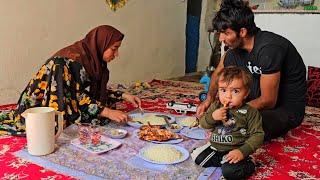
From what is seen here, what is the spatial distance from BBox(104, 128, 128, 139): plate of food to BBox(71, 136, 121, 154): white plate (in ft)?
0.17

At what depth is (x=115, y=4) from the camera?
10.7 feet

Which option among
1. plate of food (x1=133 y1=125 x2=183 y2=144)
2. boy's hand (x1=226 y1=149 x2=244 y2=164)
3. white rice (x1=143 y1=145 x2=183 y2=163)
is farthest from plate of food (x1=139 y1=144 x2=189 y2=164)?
boy's hand (x1=226 y1=149 x2=244 y2=164)

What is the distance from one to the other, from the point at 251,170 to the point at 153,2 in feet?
9.25

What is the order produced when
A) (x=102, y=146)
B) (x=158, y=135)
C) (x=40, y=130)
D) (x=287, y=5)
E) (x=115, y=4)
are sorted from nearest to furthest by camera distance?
(x=40, y=130) → (x=102, y=146) → (x=158, y=135) → (x=115, y=4) → (x=287, y=5)

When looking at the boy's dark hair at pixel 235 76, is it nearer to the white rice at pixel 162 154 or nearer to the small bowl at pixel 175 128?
the white rice at pixel 162 154

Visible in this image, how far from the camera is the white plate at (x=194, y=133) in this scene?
1628mm

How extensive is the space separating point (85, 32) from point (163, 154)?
6.29 feet

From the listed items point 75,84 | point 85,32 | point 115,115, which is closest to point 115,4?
point 85,32

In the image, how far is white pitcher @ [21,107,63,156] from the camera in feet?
4.24

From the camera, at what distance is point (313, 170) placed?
4.65ft

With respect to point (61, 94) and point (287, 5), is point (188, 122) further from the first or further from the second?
point (287, 5)

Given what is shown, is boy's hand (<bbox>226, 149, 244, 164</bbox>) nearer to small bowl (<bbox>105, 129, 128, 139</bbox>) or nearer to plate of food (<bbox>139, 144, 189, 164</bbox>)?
plate of food (<bbox>139, 144, 189, 164</bbox>)

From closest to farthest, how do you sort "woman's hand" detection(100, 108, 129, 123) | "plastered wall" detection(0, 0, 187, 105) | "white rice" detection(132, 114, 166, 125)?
"woman's hand" detection(100, 108, 129, 123) < "white rice" detection(132, 114, 166, 125) < "plastered wall" detection(0, 0, 187, 105)

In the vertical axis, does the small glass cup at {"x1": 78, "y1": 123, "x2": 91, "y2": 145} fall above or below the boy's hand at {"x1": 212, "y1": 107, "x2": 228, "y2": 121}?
below
